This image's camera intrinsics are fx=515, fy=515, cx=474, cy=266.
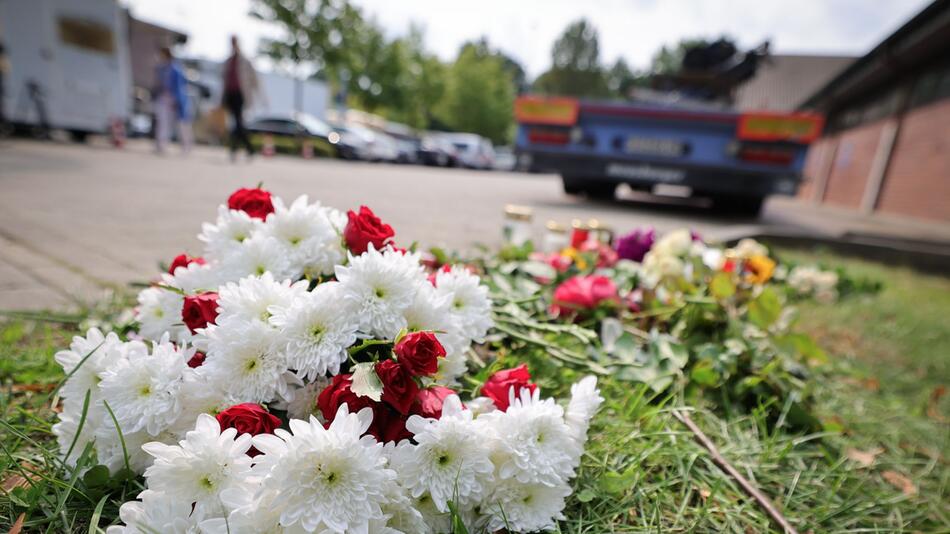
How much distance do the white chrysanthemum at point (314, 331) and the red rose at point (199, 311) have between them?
14 cm

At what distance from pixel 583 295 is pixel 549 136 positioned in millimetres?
5423

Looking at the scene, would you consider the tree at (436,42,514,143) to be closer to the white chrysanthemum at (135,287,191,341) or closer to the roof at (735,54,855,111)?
the roof at (735,54,855,111)

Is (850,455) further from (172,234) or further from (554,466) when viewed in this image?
(172,234)

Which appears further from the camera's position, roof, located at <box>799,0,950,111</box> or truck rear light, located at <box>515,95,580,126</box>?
roof, located at <box>799,0,950,111</box>

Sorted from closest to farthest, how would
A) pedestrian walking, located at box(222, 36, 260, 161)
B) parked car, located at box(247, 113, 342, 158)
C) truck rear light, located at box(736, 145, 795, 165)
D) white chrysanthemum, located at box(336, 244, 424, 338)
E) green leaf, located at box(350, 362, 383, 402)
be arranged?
green leaf, located at box(350, 362, 383, 402), white chrysanthemum, located at box(336, 244, 424, 338), truck rear light, located at box(736, 145, 795, 165), pedestrian walking, located at box(222, 36, 260, 161), parked car, located at box(247, 113, 342, 158)

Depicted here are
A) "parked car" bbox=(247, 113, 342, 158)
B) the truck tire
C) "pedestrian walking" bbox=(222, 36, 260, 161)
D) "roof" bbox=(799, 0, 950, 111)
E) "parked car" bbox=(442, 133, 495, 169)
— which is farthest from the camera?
"parked car" bbox=(442, 133, 495, 169)

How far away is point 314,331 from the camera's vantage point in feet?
2.58

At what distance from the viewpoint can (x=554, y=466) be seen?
0.79 metres

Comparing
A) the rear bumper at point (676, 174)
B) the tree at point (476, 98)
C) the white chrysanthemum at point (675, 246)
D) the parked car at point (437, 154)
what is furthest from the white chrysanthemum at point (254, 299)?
the tree at point (476, 98)

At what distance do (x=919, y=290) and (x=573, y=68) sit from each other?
667cm

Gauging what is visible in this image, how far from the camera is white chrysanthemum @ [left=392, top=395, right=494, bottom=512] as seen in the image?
2.35ft

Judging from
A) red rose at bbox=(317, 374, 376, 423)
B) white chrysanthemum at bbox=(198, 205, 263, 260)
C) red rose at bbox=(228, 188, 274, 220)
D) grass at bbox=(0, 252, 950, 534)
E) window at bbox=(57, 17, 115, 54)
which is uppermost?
window at bbox=(57, 17, 115, 54)

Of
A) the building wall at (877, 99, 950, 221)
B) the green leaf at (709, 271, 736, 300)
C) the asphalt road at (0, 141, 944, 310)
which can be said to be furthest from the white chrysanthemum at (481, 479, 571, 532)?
the building wall at (877, 99, 950, 221)

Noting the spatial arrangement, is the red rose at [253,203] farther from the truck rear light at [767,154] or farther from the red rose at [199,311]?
the truck rear light at [767,154]
